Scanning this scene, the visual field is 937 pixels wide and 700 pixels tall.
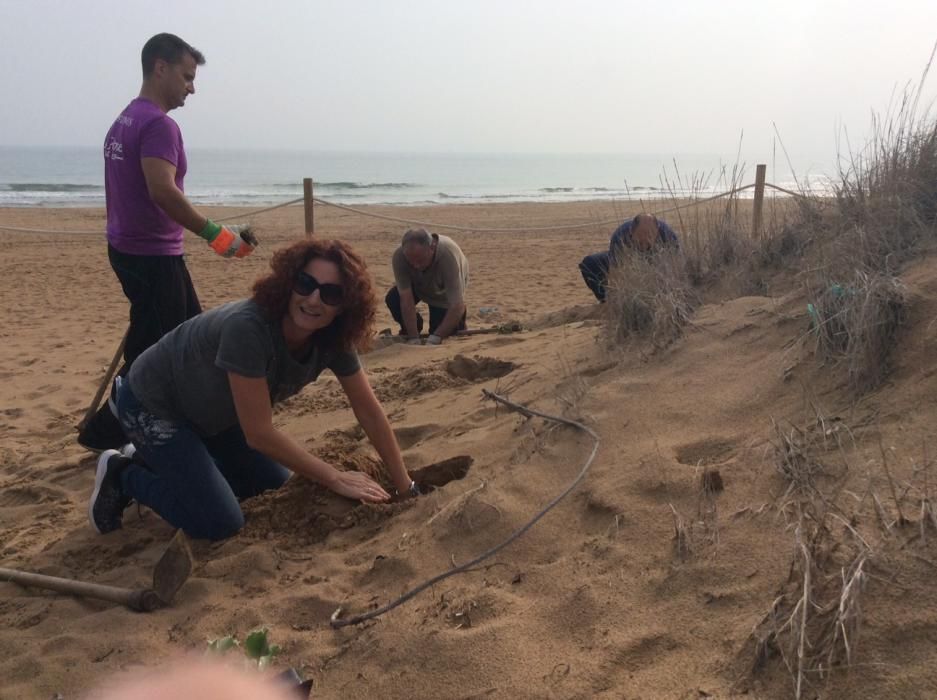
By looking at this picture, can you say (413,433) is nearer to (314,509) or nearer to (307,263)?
(314,509)

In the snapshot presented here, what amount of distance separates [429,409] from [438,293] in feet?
7.64

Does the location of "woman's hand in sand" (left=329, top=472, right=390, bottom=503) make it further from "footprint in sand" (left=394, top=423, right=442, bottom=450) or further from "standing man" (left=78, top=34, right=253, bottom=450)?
"standing man" (left=78, top=34, right=253, bottom=450)

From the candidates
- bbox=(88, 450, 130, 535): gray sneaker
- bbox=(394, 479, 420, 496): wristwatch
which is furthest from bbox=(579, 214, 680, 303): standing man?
bbox=(88, 450, 130, 535): gray sneaker

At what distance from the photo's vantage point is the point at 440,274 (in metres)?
6.31

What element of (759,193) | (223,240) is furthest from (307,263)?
(759,193)

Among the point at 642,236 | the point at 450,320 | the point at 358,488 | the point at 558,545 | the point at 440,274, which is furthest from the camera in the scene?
the point at 440,274

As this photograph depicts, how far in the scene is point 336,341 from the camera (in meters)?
2.99

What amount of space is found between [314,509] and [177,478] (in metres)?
0.50

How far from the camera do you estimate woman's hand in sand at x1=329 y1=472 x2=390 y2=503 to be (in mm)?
2938

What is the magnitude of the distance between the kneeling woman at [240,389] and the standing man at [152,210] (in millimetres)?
682

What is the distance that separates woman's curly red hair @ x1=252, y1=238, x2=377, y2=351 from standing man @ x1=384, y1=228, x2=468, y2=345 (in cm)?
310

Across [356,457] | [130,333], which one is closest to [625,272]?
[356,457]

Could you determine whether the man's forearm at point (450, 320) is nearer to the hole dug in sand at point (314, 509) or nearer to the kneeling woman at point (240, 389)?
the hole dug in sand at point (314, 509)

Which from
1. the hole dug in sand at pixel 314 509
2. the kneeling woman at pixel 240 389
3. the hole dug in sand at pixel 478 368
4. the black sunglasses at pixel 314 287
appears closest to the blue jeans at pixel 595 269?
the hole dug in sand at pixel 478 368
